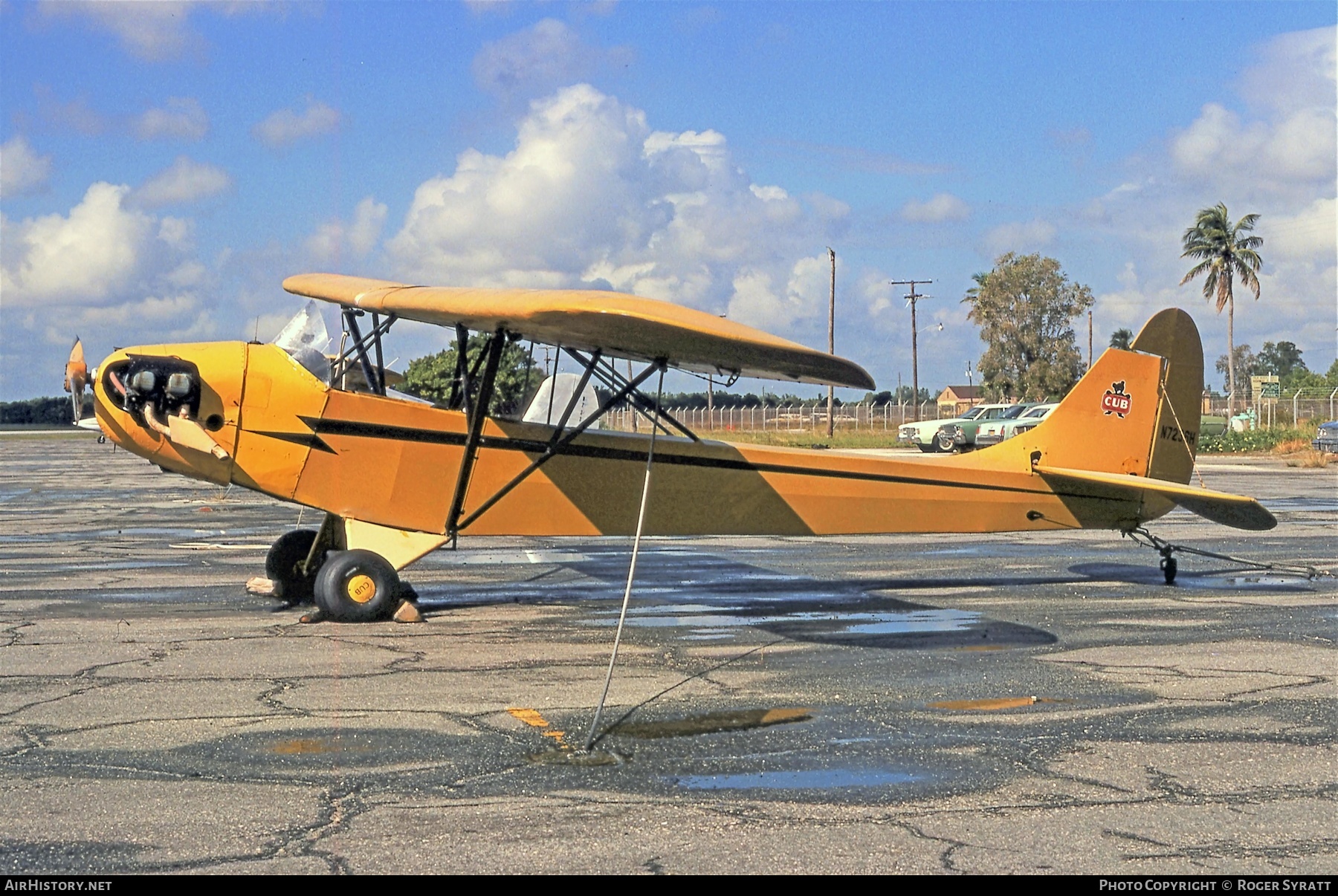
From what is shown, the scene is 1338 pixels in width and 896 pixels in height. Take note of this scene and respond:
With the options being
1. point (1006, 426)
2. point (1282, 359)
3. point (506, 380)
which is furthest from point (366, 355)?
point (1282, 359)

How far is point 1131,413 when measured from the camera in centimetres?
1229

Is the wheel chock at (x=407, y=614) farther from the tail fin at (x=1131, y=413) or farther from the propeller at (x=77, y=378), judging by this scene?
the tail fin at (x=1131, y=413)

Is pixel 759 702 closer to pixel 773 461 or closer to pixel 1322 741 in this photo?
pixel 1322 741

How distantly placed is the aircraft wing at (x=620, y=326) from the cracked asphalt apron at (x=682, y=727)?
1917mm

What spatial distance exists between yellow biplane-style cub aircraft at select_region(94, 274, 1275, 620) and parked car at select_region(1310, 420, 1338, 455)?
33.7 metres

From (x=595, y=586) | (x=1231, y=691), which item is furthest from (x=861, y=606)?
(x=1231, y=691)

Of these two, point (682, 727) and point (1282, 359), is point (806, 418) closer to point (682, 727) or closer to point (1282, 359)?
point (682, 727)

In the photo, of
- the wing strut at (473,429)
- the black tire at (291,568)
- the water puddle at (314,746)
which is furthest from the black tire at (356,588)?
the water puddle at (314,746)

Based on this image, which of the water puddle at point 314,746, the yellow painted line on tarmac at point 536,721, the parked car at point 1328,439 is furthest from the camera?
the parked car at point 1328,439

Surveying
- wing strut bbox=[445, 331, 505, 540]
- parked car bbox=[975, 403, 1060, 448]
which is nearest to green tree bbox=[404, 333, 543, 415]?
wing strut bbox=[445, 331, 505, 540]

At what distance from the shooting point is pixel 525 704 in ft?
22.8

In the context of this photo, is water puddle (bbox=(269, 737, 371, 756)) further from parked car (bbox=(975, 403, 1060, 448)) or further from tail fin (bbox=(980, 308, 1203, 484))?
parked car (bbox=(975, 403, 1060, 448))

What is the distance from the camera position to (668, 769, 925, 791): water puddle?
536cm

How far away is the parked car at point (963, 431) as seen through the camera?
47594 millimetres
